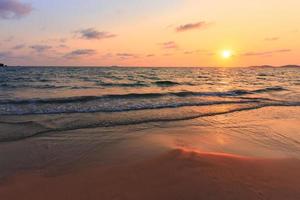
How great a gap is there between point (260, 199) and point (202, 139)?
340 cm

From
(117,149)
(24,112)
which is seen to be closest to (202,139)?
(117,149)

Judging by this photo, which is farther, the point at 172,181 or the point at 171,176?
the point at 171,176

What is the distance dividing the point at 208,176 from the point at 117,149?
93.9 inches

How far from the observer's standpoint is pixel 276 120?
9.45 meters

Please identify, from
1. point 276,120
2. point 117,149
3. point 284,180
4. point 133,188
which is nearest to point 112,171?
point 133,188

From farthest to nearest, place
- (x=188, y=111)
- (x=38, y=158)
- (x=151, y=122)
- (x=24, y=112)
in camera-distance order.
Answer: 1. (x=188, y=111)
2. (x=24, y=112)
3. (x=151, y=122)
4. (x=38, y=158)

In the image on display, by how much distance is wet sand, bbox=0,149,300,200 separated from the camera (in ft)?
12.0

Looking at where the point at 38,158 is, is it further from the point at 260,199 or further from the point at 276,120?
the point at 276,120

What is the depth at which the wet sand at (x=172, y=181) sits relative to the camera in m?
3.67

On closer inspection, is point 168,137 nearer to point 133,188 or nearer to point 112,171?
point 112,171

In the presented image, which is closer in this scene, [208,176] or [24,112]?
[208,176]

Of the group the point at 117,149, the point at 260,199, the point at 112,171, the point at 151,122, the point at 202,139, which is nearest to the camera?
the point at 260,199

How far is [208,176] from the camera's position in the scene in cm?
427

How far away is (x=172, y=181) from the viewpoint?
407cm
